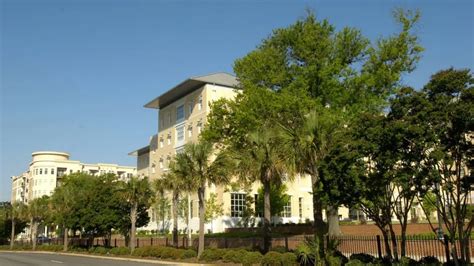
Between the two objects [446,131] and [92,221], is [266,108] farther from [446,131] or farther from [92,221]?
[92,221]

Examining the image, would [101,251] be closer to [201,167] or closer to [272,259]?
[201,167]

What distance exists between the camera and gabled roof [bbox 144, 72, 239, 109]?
2368 inches

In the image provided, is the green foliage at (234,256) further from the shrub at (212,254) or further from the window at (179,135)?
the window at (179,135)

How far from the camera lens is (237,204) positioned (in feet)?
190

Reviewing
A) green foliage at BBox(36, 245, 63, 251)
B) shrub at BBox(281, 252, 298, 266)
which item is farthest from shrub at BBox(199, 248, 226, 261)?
green foliage at BBox(36, 245, 63, 251)

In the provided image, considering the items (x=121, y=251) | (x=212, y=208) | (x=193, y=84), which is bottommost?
(x=121, y=251)

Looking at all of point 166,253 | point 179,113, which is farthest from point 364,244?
point 179,113

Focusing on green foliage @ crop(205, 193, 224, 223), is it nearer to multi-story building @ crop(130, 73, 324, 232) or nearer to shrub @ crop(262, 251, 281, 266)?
multi-story building @ crop(130, 73, 324, 232)

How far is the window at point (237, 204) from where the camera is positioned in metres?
57.3

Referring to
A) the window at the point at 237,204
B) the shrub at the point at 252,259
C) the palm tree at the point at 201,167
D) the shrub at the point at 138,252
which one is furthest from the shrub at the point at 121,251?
the shrub at the point at 252,259

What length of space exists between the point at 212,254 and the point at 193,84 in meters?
34.7

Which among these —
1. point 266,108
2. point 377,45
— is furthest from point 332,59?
point 266,108

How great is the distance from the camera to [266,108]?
35375 mm

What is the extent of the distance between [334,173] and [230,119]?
2175 cm
